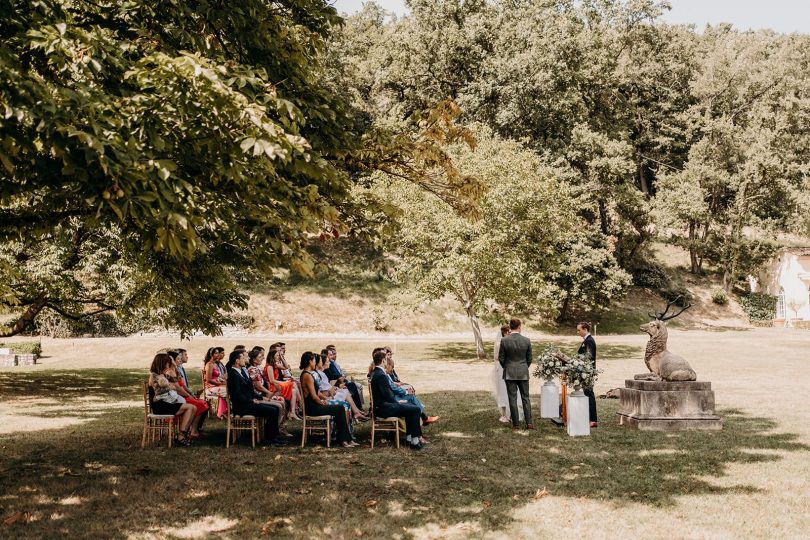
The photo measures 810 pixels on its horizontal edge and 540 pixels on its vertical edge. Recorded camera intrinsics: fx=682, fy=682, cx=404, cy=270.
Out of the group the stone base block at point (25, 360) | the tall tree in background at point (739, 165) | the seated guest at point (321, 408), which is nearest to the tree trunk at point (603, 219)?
the tall tree in background at point (739, 165)

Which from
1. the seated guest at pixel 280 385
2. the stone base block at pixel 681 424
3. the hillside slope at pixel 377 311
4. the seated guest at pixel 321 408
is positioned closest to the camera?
the seated guest at pixel 321 408

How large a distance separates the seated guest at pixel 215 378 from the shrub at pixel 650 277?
1737 inches

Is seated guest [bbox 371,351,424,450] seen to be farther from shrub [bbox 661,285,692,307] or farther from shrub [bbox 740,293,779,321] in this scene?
shrub [bbox 740,293,779,321]

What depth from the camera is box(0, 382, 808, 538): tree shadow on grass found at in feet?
22.7

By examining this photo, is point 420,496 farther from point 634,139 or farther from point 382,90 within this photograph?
point 634,139

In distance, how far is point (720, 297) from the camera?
51719 mm

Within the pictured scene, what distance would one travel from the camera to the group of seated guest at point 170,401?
10.9 metres

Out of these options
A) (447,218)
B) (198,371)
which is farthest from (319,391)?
(447,218)

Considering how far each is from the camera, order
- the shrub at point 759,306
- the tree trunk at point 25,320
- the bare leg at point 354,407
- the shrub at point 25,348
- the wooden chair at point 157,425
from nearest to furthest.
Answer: the wooden chair at point 157,425
the bare leg at point 354,407
the tree trunk at point 25,320
the shrub at point 25,348
the shrub at point 759,306

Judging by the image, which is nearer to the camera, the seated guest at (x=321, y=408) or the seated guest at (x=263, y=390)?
the seated guest at (x=321, y=408)

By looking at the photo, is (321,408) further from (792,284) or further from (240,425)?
(792,284)

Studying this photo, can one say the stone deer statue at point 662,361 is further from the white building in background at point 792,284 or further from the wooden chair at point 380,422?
the white building in background at point 792,284

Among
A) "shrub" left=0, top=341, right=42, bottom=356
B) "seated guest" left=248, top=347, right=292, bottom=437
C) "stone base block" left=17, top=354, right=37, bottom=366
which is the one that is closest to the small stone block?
"seated guest" left=248, top=347, right=292, bottom=437

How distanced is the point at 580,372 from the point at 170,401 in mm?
6930
